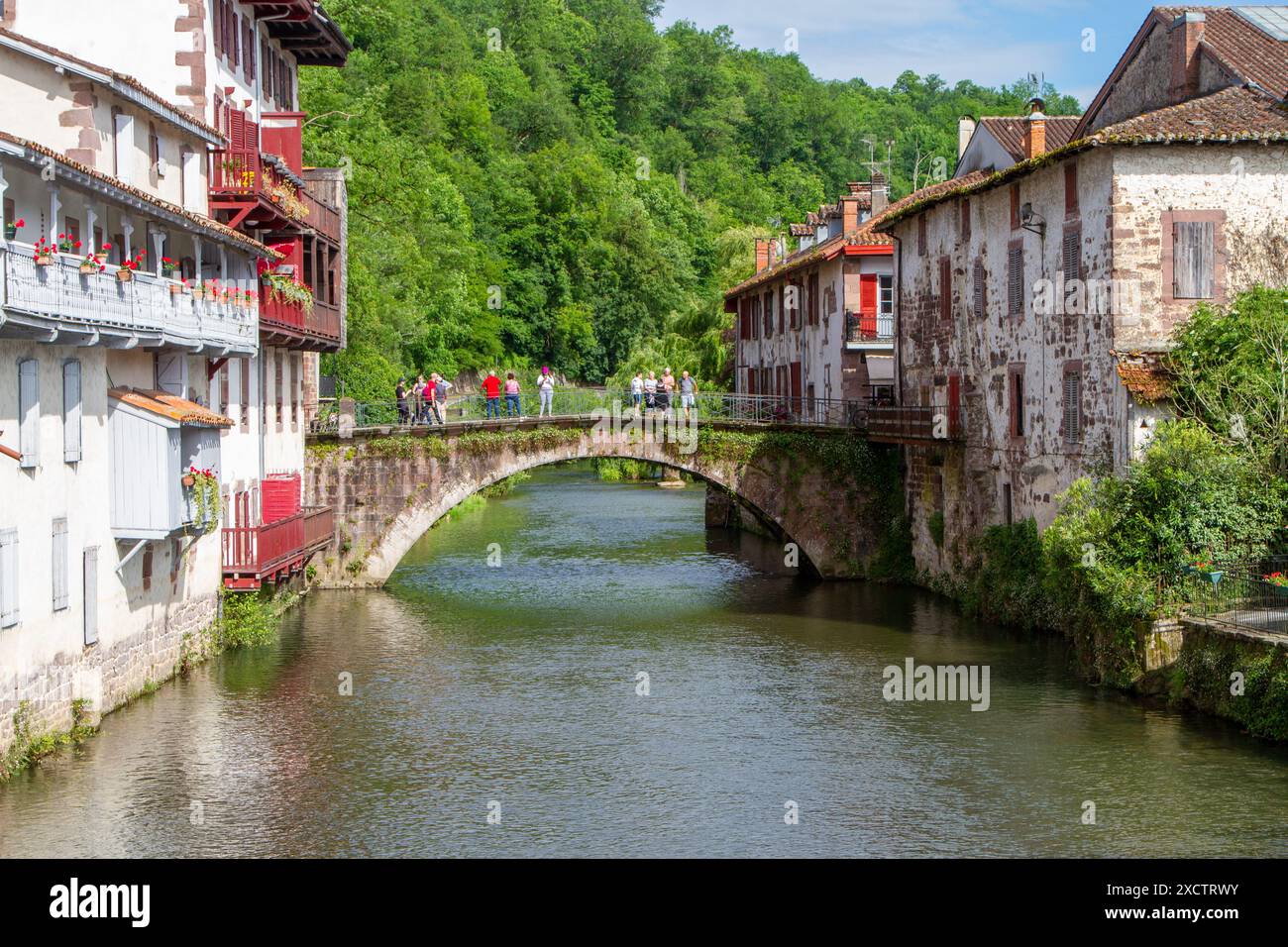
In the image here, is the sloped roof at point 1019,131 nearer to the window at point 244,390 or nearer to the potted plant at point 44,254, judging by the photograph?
the window at point 244,390

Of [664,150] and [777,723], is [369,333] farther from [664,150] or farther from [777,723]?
[664,150]

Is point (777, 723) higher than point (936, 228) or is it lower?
lower

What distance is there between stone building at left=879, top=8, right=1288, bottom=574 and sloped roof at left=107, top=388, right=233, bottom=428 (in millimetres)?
Result: 18031

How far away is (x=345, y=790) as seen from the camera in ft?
86.4

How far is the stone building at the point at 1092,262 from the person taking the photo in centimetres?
3441

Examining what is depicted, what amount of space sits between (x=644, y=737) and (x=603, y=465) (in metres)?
62.5

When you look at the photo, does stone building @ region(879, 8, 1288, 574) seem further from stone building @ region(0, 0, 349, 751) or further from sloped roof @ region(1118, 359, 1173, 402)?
stone building @ region(0, 0, 349, 751)

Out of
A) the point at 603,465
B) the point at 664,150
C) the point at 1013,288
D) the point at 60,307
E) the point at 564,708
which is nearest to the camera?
the point at 60,307

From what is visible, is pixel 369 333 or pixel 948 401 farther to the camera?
pixel 369 333

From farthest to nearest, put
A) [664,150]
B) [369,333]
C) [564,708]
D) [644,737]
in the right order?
1. [664,150]
2. [369,333]
3. [564,708]
4. [644,737]

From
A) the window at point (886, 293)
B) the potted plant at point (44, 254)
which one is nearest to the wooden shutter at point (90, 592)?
the potted plant at point (44, 254)

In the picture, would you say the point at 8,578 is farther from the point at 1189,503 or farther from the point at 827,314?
the point at 827,314

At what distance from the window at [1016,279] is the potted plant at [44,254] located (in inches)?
916

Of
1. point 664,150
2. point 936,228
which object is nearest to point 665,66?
point 664,150
